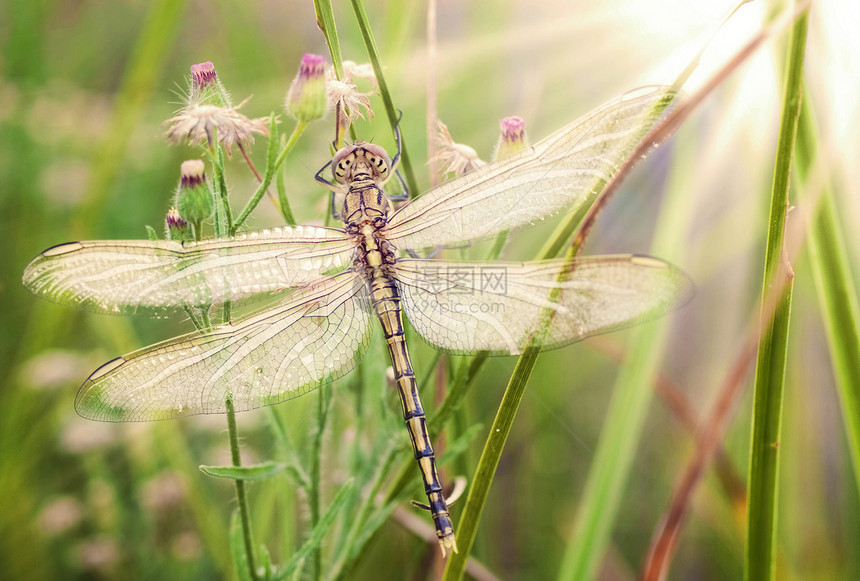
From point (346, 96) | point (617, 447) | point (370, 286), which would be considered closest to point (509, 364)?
point (617, 447)

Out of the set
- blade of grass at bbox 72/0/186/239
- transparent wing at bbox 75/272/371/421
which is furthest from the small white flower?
blade of grass at bbox 72/0/186/239

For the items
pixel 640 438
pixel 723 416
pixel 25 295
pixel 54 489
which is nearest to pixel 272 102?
pixel 25 295

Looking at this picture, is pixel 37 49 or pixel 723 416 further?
pixel 37 49

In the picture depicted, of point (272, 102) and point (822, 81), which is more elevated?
point (272, 102)

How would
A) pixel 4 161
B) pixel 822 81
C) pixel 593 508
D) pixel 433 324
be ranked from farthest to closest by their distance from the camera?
pixel 4 161 < pixel 822 81 < pixel 593 508 < pixel 433 324

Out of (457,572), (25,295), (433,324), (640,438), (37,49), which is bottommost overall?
(640,438)

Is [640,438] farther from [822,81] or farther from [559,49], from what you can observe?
[559,49]

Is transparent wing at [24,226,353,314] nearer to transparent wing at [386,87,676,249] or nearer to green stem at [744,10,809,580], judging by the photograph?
transparent wing at [386,87,676,249]

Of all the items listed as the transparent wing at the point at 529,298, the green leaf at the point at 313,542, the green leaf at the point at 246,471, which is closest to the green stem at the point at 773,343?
the transparent wing at the point at 529,298
